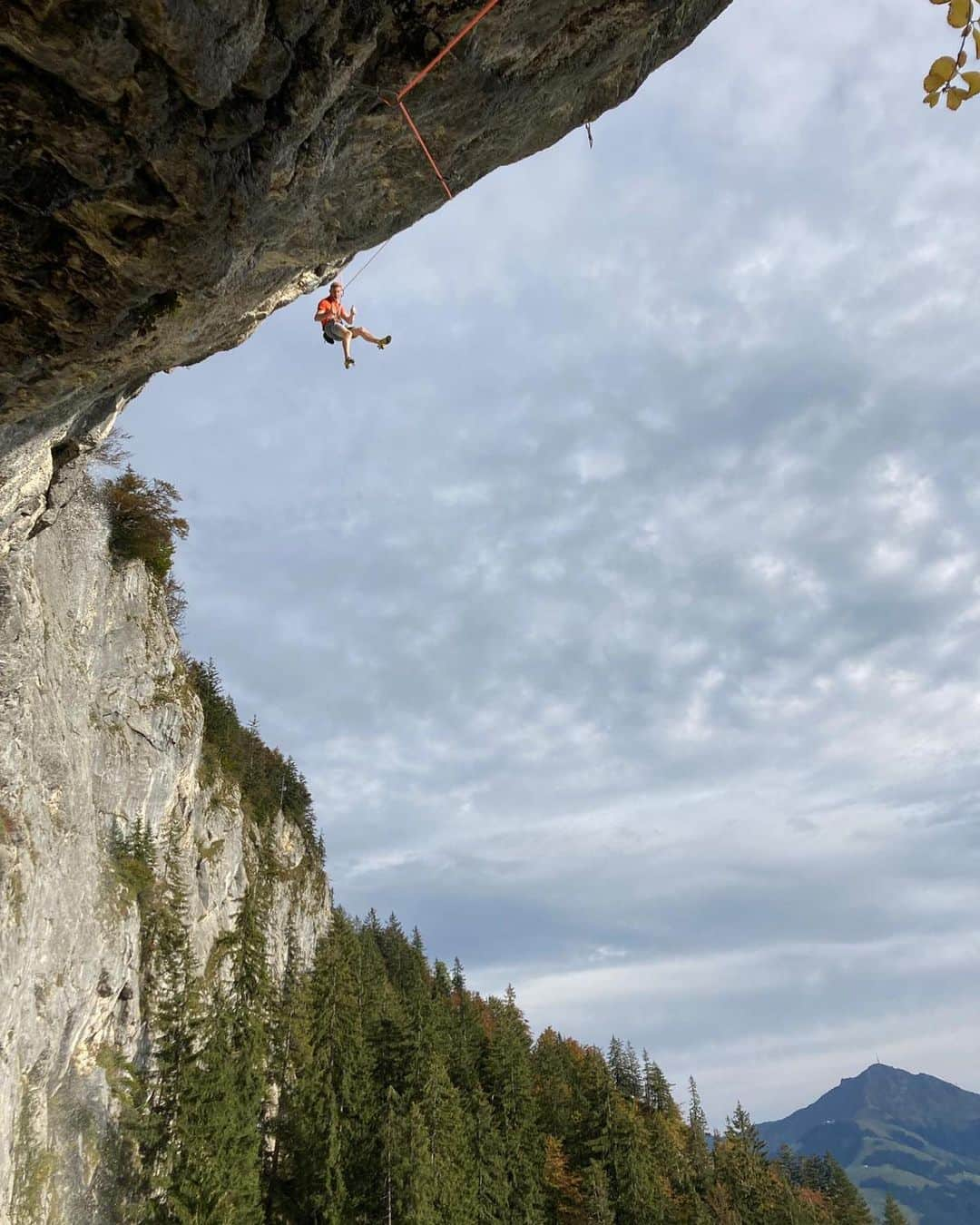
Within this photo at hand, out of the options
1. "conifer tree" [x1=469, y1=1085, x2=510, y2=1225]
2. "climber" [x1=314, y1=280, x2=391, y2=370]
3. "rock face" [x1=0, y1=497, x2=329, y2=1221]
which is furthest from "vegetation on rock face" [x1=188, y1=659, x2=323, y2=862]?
"climber" [x1=314, y1=280, x2=391, y2=370]

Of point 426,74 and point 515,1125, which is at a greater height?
point 426,74

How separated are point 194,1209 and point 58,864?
1162cm

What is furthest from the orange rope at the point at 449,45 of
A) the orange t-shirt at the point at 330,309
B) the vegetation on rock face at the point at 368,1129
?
the vegetation on rock face at the point at 368,1129

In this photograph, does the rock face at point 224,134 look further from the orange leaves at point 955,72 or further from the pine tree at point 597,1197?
the pine tree at point 597,1197

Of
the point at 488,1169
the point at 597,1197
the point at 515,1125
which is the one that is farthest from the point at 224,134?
the point at 515,1125

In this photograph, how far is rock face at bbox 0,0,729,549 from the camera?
15.1 feet

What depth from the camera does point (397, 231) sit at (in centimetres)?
798

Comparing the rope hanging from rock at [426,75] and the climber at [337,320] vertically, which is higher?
the climber at [337,320]

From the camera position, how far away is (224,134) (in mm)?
5309

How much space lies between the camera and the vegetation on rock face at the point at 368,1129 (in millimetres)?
26406

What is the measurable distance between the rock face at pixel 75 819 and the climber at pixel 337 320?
14.0 m

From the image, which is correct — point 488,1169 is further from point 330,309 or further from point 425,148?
point 425,148

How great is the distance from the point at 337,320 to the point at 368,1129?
108ft

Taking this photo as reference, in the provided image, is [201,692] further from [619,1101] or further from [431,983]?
[431,983]
